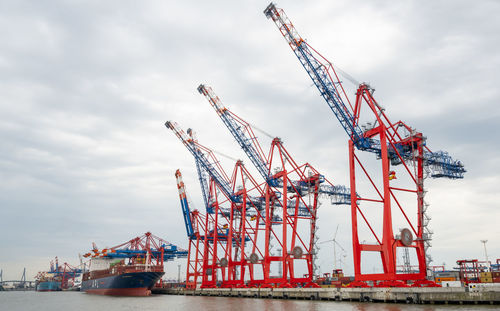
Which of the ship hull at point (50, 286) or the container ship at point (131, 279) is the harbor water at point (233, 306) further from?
the ship hull at point (50, 286)

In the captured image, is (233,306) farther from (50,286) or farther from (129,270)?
(50,286)

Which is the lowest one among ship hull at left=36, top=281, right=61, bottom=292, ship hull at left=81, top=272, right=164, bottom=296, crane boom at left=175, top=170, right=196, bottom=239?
ship hull at left=36, top=281, right=61, bottom=292

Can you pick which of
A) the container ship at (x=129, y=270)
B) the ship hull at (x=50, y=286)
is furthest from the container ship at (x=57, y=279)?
the container ship at (x=129, y=270)

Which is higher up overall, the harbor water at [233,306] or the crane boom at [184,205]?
the crane boom at [184,205]

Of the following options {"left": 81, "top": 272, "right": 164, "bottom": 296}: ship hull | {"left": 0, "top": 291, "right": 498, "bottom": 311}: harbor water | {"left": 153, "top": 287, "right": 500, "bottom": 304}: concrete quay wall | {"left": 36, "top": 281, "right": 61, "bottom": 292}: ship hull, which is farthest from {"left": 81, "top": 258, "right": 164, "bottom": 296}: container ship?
{"left": 36, "top": 281, "right": 61, "bottom": 292}: ship hull

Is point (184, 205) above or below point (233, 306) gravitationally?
above

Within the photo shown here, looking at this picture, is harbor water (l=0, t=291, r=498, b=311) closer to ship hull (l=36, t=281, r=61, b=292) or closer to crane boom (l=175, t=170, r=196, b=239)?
crane boom (l=175, t=170, r=196, b=239)

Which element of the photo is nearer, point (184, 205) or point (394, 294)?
point (394, 294)

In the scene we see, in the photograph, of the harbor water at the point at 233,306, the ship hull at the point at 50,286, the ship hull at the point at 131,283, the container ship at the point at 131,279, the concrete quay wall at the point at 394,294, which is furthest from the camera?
the ship hull at the point at 50,286

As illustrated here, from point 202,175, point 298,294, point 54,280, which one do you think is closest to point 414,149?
point 298,294

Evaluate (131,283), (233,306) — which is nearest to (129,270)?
(131,283)

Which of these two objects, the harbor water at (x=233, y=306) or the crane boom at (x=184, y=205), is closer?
the harbor water at (x=233, y=306)

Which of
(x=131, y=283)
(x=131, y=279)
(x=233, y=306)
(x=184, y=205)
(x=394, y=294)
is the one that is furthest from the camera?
(x=184, y=205)

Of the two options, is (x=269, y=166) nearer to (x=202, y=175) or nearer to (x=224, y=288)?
(x=224, y=288)
